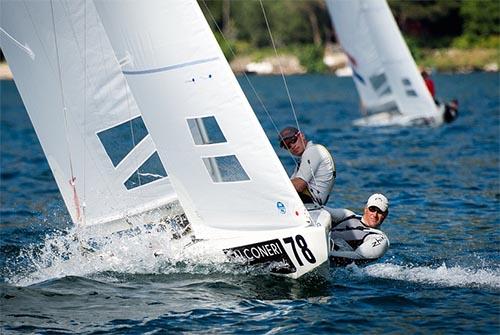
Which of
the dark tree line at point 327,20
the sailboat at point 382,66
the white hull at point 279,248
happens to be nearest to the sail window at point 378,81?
the sailboat at point 382,66

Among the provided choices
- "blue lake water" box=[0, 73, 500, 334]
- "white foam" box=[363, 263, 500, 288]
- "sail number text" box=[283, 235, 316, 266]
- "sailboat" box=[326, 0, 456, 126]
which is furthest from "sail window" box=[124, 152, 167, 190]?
"sailboat" box=[326, 0, 456, 126]

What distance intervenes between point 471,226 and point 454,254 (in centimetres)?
150

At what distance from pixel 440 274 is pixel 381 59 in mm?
14092

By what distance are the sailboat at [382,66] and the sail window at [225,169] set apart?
1430 cm

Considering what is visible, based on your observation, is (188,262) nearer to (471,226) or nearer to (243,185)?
(243,185)

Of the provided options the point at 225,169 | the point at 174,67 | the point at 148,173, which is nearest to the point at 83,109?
the point at 148,173

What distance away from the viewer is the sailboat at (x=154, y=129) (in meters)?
8.41

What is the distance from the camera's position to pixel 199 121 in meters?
8.63

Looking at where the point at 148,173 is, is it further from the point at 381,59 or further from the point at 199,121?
the point at 381,59

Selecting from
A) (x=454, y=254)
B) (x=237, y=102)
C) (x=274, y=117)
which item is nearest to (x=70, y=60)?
(x=237, y=102)

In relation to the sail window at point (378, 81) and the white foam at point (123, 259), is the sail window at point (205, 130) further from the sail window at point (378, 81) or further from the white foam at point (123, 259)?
the sail window at point (378, 81)

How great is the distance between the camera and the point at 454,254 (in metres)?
10.3

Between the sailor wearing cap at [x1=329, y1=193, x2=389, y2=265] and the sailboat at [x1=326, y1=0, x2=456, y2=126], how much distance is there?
13.5 m

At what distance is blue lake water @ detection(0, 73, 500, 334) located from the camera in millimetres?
7824
